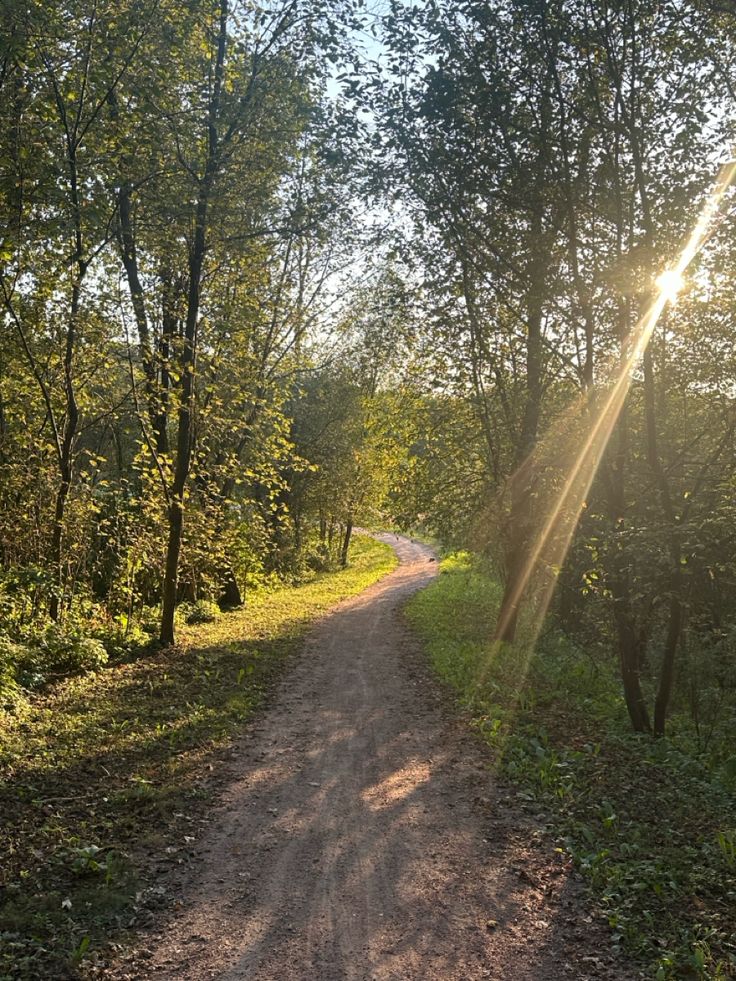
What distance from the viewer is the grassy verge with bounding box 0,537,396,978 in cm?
496

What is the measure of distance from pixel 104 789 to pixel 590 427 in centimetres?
810

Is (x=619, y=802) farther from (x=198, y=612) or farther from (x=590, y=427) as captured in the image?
(x=198, y=612)

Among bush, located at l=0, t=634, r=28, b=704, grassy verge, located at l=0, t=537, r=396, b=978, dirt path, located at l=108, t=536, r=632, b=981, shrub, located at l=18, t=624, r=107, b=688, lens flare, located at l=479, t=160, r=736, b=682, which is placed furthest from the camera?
shrub, located at l=18, t=624, r=107, b=688

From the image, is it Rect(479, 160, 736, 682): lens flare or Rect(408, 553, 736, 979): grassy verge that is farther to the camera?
Rect(479, 160, 736, 682): lens flare

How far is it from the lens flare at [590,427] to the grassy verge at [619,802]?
1416 millimetres

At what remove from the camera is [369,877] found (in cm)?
570

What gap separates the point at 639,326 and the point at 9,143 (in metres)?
8.93

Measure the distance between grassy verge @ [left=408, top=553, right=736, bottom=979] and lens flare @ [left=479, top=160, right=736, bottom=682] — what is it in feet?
4.65

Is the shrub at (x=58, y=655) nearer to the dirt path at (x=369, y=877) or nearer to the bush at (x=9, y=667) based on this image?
the bush at (x=9, y=667)

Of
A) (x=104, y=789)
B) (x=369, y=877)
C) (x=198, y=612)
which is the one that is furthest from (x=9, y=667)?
A: (x=198, y=612)

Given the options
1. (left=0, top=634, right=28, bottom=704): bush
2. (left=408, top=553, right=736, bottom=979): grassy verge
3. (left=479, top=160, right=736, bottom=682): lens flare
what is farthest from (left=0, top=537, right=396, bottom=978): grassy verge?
(left=479, top=160, right=736, bottom=682): lens flare

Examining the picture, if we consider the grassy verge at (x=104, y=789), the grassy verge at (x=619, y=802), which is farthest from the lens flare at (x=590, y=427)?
the grassy verge at (x=104, y=789)

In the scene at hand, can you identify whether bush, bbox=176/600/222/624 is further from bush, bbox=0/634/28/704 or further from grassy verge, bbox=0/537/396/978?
bush, bbox=0/634/28/704

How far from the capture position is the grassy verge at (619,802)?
16.4 feet
